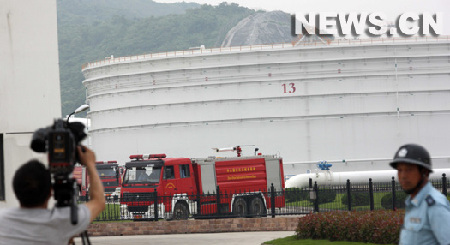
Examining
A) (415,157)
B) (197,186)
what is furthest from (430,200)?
(197,186)

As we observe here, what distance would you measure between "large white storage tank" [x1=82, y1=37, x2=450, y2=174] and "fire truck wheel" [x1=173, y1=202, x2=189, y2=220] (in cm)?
3168

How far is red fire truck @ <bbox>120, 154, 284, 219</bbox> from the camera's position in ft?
91.4

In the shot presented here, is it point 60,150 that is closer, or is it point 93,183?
point 60,150

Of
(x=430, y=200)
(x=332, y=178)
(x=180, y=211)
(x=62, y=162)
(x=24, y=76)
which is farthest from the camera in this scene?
(x=332, y=178)

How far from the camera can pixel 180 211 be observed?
28344 mm

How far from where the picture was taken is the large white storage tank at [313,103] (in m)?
60.5

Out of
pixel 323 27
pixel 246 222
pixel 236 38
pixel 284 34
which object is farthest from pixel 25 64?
pixel 284 34

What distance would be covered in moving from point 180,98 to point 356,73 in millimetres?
13646

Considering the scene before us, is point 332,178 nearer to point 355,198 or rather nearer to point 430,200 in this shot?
point 355,198

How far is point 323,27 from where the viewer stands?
223 ft

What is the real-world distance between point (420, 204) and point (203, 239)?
1765 centimetres

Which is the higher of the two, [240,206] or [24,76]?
[24,76]

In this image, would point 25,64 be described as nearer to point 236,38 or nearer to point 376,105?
point 376,105

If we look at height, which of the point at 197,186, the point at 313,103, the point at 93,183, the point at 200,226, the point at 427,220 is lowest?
the point at 200,226
